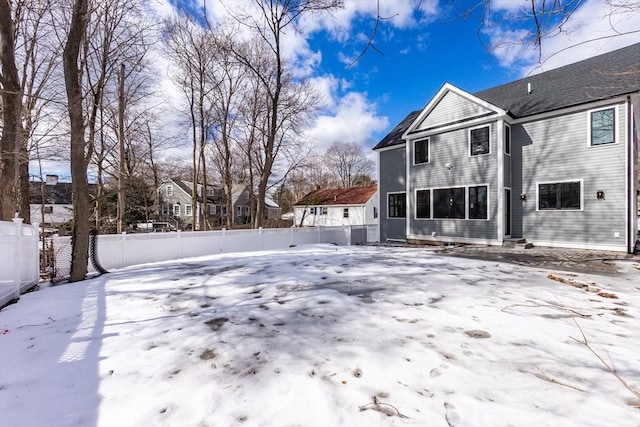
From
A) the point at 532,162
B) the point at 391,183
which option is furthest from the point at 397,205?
the point at 532,162

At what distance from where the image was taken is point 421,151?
1251cm

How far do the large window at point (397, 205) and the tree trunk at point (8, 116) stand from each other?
12.5m

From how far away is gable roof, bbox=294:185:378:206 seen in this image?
24.2 metres

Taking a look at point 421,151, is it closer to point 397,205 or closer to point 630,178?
point 397,205

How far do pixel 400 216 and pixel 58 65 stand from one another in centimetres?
1407

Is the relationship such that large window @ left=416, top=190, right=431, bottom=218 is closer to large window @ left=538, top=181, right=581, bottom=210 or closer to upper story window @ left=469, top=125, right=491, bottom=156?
upper story window @ left=469, top=125, right=491, bottom=156

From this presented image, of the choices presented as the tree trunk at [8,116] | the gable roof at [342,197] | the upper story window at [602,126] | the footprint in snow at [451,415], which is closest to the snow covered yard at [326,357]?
the footprint in snow at [451,415]

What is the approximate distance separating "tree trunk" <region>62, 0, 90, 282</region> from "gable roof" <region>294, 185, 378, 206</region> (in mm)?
19337

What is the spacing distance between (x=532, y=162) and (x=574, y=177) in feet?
4.30

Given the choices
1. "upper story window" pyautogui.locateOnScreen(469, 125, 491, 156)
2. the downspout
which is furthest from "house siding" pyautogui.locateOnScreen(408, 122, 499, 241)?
the downspout

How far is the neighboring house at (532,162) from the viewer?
8.40m

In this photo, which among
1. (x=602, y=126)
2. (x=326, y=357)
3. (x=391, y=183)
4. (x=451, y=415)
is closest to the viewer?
(x=451, y=415)

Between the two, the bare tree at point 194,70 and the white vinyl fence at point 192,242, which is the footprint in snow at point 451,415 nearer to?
the white vinyl fence at point 192,242

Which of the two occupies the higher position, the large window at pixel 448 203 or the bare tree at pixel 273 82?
the bare tree at pixel 273 82
